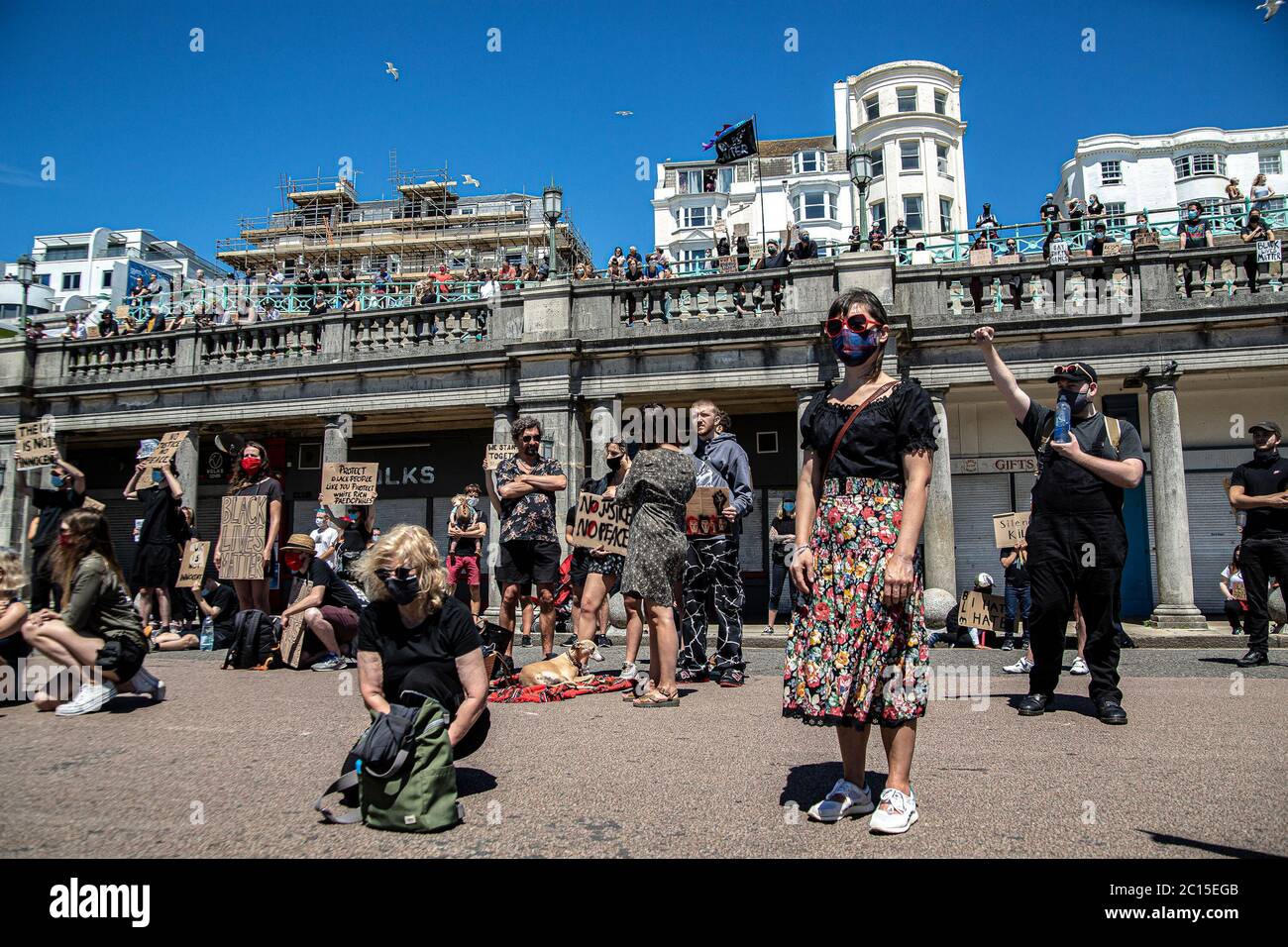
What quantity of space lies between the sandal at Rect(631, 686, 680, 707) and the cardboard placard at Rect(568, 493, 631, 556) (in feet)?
6.84

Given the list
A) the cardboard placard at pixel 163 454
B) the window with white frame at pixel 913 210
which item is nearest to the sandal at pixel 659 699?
the cardboard placard at pixel 163 454

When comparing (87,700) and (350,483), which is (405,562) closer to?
(87,700)

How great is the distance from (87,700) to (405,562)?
3.87 m

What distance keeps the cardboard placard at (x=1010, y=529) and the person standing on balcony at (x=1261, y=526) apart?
2.58 meters

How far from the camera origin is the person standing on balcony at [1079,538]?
544cm

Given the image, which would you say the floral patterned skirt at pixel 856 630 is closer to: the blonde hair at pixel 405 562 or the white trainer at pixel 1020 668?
the blonde hair at pixel 405 562

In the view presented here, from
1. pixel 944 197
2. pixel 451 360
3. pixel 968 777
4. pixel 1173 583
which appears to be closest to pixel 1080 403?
pixel 968 777

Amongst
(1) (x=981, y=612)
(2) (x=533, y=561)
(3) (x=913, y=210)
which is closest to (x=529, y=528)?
(2) (x=533, y=561)

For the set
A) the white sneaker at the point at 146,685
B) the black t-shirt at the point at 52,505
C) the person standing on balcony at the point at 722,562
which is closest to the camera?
the white sneaker at the point at 146,685

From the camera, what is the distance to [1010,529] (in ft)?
34.8

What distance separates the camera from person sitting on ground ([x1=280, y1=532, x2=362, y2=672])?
8.09 metres

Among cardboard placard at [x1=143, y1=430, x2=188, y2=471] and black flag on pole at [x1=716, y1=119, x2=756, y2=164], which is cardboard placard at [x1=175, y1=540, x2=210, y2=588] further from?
black flag on pole at [x1=716, y1=119, x2=756, y2=164]
